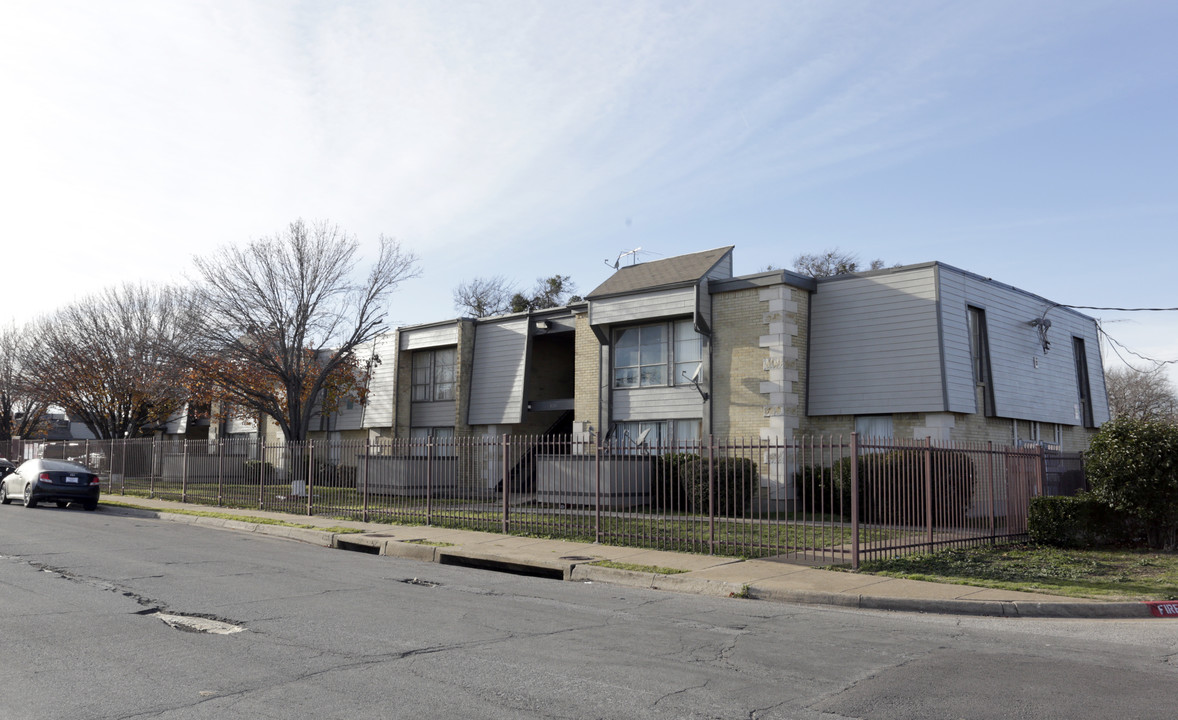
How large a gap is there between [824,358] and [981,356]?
3981 millimetres

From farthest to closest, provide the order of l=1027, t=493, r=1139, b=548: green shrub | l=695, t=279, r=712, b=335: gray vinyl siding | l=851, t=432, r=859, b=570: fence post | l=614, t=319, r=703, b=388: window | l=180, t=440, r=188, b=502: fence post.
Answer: l=180, t=440, r=188, b=502: fence post
l=614, t=319, r=703, b=388: window
l=695, t=279, r=712, b=335: gray vinyl siding
l=1027, t=493, r=1139, b=548: green shrub
l=851, t=432, r=859, b=570: fence post

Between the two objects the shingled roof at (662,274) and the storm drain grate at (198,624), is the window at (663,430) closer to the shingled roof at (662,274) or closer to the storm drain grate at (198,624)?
the shingled roof at (662,274)

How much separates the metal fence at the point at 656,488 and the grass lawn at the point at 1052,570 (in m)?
0.43

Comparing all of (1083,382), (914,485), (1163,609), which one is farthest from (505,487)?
(1083,382)

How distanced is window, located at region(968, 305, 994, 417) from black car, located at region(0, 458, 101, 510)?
23.6 meters

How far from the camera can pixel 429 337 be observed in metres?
33.6

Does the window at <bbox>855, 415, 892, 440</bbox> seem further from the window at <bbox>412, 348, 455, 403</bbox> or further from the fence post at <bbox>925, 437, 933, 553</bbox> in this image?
the window at <bbox>412, 348, 455, 403</bbox>

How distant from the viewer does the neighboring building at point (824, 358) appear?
21.7 meters

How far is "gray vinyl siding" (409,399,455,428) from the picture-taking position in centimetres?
3322

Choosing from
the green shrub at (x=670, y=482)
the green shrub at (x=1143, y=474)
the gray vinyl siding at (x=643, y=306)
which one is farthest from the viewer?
the gray vinyl siding at (x=643, y=306)

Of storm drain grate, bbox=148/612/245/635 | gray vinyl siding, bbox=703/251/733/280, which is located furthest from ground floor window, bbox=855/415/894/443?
storm drain grate, bbox=148/612/245/635

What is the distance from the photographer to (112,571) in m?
11.6

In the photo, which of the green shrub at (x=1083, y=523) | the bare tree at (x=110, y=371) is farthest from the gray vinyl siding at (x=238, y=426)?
the green shrub at (x=1083, y=523)

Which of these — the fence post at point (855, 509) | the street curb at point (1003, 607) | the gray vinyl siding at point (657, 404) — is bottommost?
the street curb at point (1003, 607)
